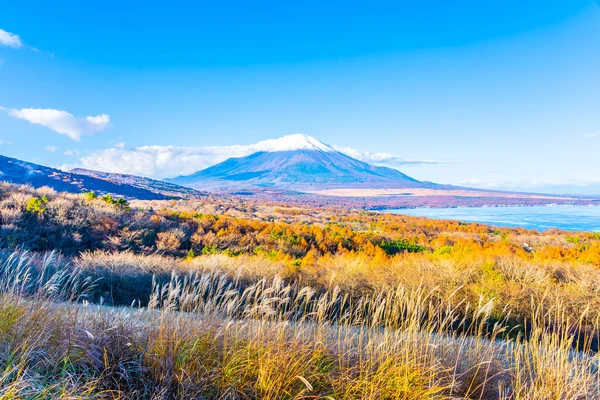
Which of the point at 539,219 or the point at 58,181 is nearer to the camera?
the point at 539,219

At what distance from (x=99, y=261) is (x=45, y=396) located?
845cm

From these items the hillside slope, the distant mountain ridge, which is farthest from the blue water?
the hillside slope

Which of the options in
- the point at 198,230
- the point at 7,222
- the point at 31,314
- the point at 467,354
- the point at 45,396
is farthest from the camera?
the point at 198,230

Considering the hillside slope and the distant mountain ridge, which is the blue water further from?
the hillside slope

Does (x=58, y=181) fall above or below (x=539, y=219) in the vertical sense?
above

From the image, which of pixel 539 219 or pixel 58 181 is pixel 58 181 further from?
pixel 539 219

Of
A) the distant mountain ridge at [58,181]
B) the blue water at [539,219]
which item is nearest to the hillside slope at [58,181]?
the distant mountain ridge at [58,181]

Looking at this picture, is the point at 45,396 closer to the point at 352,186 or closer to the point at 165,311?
the point at 165,311

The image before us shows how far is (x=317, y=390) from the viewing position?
2719 millimetres

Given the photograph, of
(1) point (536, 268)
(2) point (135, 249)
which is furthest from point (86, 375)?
(2) point (135, 249)

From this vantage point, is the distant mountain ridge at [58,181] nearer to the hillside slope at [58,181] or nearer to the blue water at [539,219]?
the hillside slope at [58,181]

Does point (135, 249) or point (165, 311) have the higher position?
point (165, 311)

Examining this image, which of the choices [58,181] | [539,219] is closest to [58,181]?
[58,181]

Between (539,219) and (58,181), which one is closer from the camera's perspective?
(539,219)
